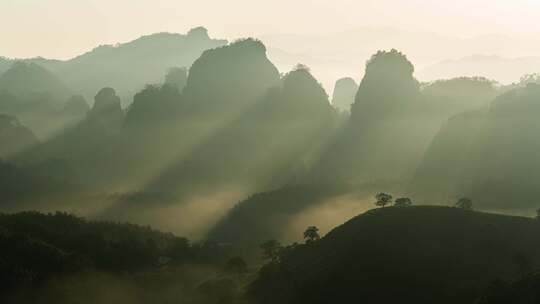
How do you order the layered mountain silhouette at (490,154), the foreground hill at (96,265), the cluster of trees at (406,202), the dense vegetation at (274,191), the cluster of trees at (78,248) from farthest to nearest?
the layered mountain silhouette at (490,154), the cluster of trees at (406,202), the cluster of trees at (78,248), the foreground hill at (96,265), the dense vegetation at (274,191)

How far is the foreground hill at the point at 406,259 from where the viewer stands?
66.2 metres

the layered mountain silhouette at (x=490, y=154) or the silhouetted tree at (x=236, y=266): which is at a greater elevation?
the layered mountain silhouette at (x=490, y=154)

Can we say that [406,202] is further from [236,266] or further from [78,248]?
[78,248]

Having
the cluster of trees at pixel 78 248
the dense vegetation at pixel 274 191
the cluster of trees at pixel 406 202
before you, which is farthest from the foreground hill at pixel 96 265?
the cluster of trees at pixel 406 202

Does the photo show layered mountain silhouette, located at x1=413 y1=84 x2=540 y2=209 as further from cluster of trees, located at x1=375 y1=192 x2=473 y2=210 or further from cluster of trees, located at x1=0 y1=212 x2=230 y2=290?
cluster of trees, located at x1=0 y1=212 x2=230 y2=290

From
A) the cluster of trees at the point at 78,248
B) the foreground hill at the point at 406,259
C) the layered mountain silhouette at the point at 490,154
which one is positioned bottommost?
the foreground hill at the point at 406,259

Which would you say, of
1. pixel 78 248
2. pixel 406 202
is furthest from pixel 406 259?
pixel 78 248

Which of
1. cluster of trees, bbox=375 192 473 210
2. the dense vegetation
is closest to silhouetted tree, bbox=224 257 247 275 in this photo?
the dense vegetation

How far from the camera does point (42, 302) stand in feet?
230

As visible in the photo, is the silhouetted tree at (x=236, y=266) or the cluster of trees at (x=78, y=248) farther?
the silhouetted tree at (x=236, y=266)

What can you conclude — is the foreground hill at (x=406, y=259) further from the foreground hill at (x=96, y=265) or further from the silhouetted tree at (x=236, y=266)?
the foreground hill at (x=96, y=265)

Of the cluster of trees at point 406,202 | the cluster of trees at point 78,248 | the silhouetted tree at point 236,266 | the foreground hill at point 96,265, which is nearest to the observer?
the foreground hill at point 96,265

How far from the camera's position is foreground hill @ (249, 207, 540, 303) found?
6625 centimetres

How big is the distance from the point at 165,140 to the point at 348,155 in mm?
54106
